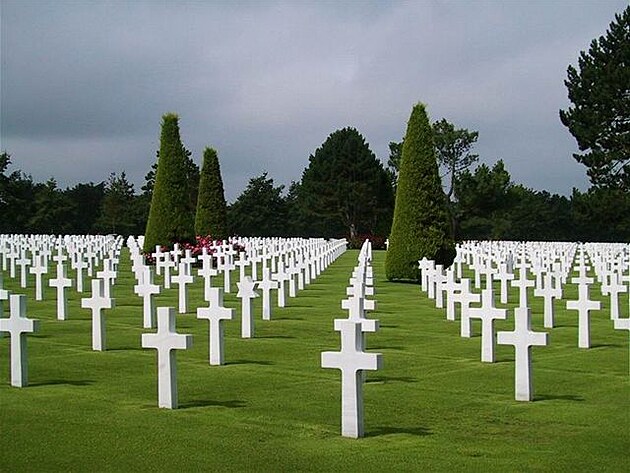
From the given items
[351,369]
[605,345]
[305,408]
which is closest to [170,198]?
[605,345]

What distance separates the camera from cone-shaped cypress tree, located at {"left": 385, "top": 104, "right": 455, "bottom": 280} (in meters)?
25.8

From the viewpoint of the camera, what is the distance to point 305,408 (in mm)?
7832

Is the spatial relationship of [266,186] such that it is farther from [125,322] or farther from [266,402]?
[266,402]

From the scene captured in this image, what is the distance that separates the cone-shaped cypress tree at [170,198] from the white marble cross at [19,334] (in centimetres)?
2215

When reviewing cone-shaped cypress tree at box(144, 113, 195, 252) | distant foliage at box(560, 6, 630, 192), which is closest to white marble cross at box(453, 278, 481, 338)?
cone-shaped cypress tree at box(144, 113, 195, 252)

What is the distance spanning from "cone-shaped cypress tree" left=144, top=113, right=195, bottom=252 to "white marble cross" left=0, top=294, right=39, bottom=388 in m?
22.2

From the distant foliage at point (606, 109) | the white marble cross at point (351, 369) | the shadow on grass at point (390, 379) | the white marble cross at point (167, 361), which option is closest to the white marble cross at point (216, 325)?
the shadow on grass at point (390, 379)

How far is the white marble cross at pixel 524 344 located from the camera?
8.27 metres

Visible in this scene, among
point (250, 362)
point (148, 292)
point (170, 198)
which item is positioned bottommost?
point (250, 362)

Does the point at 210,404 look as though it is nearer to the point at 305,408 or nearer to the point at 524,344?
the point at 305,408

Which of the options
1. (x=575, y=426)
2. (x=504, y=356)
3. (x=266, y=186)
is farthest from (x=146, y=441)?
(x=266, y=186)

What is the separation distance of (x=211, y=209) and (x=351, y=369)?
99.6 ft

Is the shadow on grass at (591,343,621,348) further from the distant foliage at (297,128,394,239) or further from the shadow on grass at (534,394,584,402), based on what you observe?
the distant foliage at (297,128,394,239)

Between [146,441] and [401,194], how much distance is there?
20.3 meters
